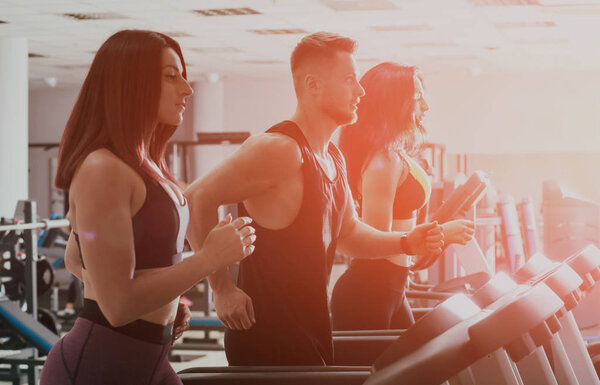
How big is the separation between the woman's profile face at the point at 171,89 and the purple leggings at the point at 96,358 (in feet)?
1.31

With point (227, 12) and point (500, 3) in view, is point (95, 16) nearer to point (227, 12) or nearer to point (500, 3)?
point (227, 12)

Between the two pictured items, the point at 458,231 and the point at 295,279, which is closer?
the point at 295,279

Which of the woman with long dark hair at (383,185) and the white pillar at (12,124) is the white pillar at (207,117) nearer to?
the white pillar at (12,124)

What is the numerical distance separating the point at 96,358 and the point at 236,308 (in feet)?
1.67

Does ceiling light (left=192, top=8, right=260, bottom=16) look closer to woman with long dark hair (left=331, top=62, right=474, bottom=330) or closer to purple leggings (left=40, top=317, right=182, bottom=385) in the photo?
woman with long dark hair (left=331, top=62, right=474, bottom=330)

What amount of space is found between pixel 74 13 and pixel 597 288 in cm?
602

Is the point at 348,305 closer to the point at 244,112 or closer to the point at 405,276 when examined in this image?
the point at 405,276

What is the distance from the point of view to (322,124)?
2.10 m

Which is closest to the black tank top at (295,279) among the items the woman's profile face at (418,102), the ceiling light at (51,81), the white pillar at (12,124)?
the woman's profile face at (418,102)

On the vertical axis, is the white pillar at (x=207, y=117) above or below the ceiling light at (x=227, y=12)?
below

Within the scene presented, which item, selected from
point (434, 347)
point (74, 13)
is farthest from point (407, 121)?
point (74, 13)

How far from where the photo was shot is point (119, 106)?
150 centimetres

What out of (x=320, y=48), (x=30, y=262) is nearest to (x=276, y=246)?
(x=320, y=48)

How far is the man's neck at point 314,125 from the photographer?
6.88ft
